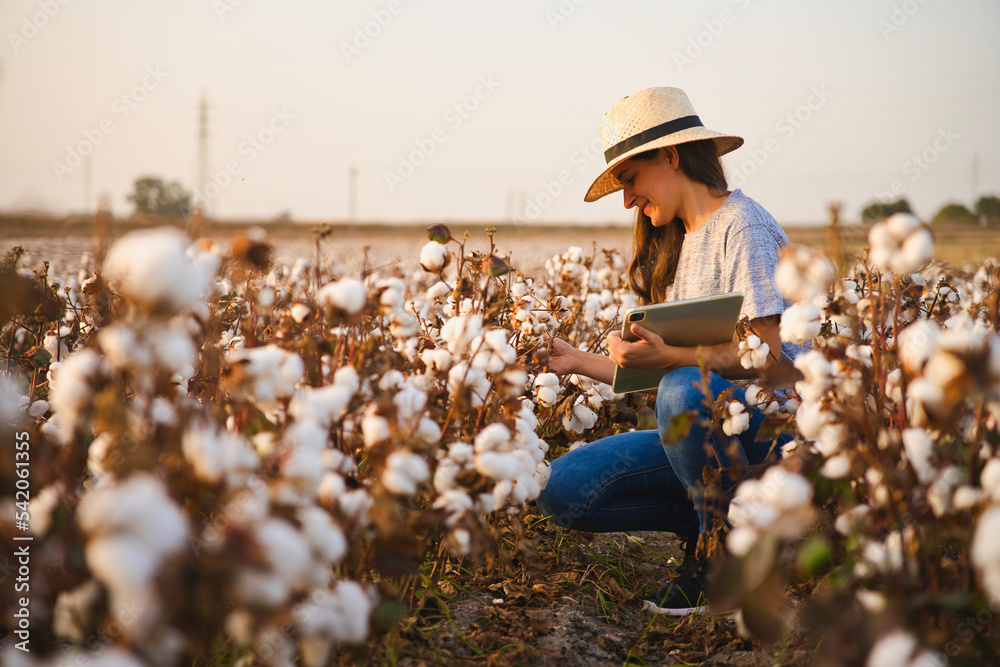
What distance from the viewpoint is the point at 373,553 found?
1.39m

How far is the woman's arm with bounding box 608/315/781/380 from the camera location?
2.17 meters

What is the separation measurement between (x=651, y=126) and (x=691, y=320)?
30.5 inches

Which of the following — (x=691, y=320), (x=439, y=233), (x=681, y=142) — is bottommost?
(x=691, y=320)

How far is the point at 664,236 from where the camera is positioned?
2.74 m

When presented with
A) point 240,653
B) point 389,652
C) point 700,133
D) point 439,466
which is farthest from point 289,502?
point 700,133

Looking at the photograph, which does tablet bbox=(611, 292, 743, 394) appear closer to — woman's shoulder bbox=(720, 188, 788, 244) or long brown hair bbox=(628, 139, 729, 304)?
woman's shoulder bbox=(720, 188, 788, 244)

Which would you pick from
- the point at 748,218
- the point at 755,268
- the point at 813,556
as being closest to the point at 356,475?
the point at 813,556

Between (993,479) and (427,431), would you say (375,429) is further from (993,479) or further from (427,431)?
(993,479)

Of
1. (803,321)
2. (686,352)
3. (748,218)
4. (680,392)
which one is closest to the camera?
(803,321)

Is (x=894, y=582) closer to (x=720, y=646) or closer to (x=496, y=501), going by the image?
(x=496, y=501)

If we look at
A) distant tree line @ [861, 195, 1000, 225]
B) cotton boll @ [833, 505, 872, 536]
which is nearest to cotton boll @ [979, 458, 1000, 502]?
cotton boll @ [833, 505, 872, 536]

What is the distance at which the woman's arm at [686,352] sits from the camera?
217cm

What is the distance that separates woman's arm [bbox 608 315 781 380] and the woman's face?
57cm

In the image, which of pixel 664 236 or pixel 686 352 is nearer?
pixel 686 352
